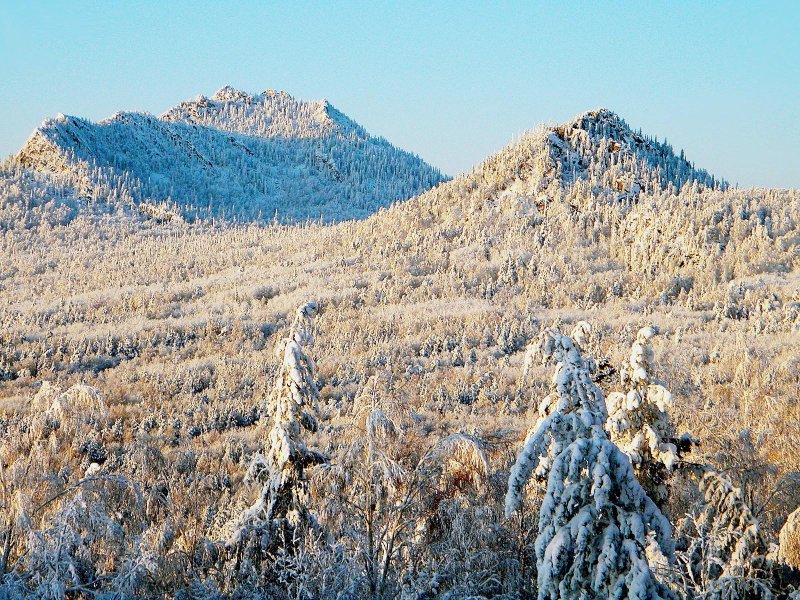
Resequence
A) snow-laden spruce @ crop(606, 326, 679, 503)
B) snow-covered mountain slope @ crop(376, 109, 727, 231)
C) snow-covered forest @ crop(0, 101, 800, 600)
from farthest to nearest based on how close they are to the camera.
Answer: snow-covered mountain slope @ crop(376, 109, 727, 231), snow-laden spruce @ crop(606, 326, 679, 503), snow-covered forest @ crop(0, 101, 800, 600)

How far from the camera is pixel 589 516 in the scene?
3713 millimetres

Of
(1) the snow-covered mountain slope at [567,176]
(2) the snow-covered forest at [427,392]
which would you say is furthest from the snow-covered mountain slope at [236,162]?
(1) the snow-covered mountain slope at [567,176]

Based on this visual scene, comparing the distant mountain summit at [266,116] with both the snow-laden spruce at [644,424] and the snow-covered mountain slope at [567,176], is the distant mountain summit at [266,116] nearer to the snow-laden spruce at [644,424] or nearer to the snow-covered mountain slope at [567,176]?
the snow-covered mountain slope at [567,176]

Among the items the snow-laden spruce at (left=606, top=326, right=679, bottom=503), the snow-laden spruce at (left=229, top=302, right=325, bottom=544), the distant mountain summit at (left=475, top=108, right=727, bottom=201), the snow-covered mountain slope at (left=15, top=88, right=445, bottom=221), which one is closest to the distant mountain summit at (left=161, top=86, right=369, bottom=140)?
the snow-covered mountain slope at (left=15, top=88, right=445, bottom=221)

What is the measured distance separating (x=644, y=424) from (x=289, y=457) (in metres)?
3.57

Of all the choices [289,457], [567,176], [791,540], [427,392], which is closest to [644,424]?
[791,540]

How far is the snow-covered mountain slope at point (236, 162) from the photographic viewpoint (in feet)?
193

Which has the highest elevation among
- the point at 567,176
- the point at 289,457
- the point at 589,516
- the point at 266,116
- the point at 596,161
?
the point at 266,116

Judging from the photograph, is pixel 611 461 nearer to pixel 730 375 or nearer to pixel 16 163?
pixel 730 375

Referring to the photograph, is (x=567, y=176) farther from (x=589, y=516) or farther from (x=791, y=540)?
(x=589, y=516)

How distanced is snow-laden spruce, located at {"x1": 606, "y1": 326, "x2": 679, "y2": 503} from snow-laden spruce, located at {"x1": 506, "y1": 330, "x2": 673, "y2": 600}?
54.9 inches

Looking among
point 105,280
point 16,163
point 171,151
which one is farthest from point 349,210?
point 105,280

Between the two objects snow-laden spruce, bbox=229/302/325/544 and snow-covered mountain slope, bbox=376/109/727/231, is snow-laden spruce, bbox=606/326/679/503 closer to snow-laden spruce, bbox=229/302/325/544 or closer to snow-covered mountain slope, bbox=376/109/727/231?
snow-laden spruce, bbox=229/302/325/544

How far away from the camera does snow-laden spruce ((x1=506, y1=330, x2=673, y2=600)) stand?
361cm
